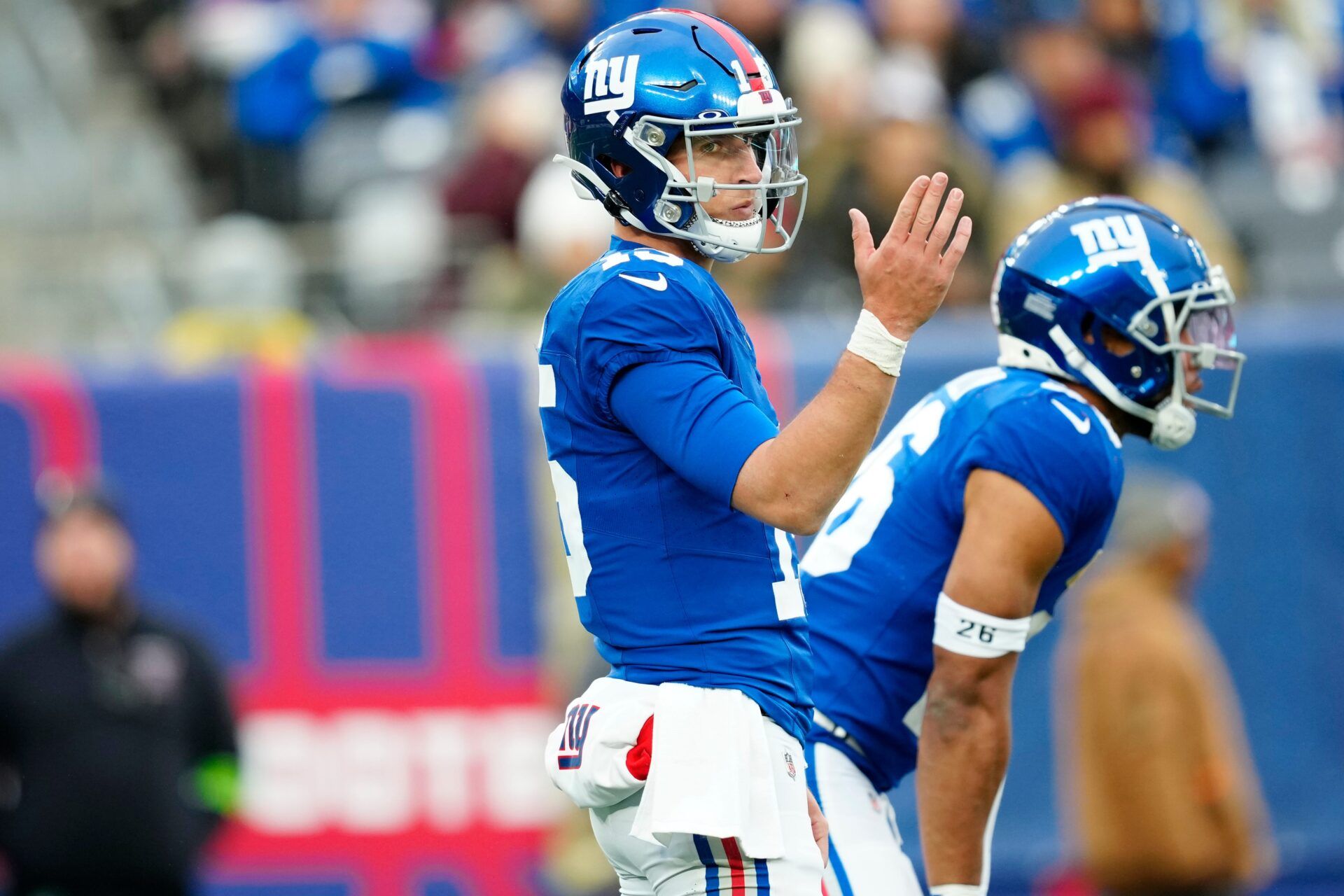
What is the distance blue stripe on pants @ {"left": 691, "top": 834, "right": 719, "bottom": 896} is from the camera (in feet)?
10.7

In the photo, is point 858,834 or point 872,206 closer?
point 858,834

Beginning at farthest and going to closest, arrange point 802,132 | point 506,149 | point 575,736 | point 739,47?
1. point 506,149
2. point 802,132
3. point 739,47
4. point 575,736

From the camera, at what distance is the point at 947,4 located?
34.6 ft

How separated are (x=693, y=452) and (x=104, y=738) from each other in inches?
170

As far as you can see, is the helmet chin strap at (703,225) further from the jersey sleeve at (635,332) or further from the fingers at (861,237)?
the fingers at (861,237)

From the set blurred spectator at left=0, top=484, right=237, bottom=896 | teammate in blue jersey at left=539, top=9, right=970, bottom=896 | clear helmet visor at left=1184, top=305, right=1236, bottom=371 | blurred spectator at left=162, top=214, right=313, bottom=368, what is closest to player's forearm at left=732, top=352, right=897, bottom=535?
teammate in blue jersey at left=539, top=9, right=970, bottom=896

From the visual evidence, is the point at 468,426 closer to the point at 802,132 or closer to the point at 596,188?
the point at 802,132

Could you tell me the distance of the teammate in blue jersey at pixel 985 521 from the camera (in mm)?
Result: 3762

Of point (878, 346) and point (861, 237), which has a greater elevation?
point (861, 237)

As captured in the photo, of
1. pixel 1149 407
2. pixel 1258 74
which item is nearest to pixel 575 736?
pixel 1149 407

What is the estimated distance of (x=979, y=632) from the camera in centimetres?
374

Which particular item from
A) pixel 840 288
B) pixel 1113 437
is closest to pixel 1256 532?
pixel 840 288

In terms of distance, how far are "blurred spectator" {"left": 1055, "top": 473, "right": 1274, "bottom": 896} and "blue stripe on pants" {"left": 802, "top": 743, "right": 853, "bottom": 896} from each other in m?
3.00

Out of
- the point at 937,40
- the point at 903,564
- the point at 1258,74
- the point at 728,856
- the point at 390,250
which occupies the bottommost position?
the point at 728,856
